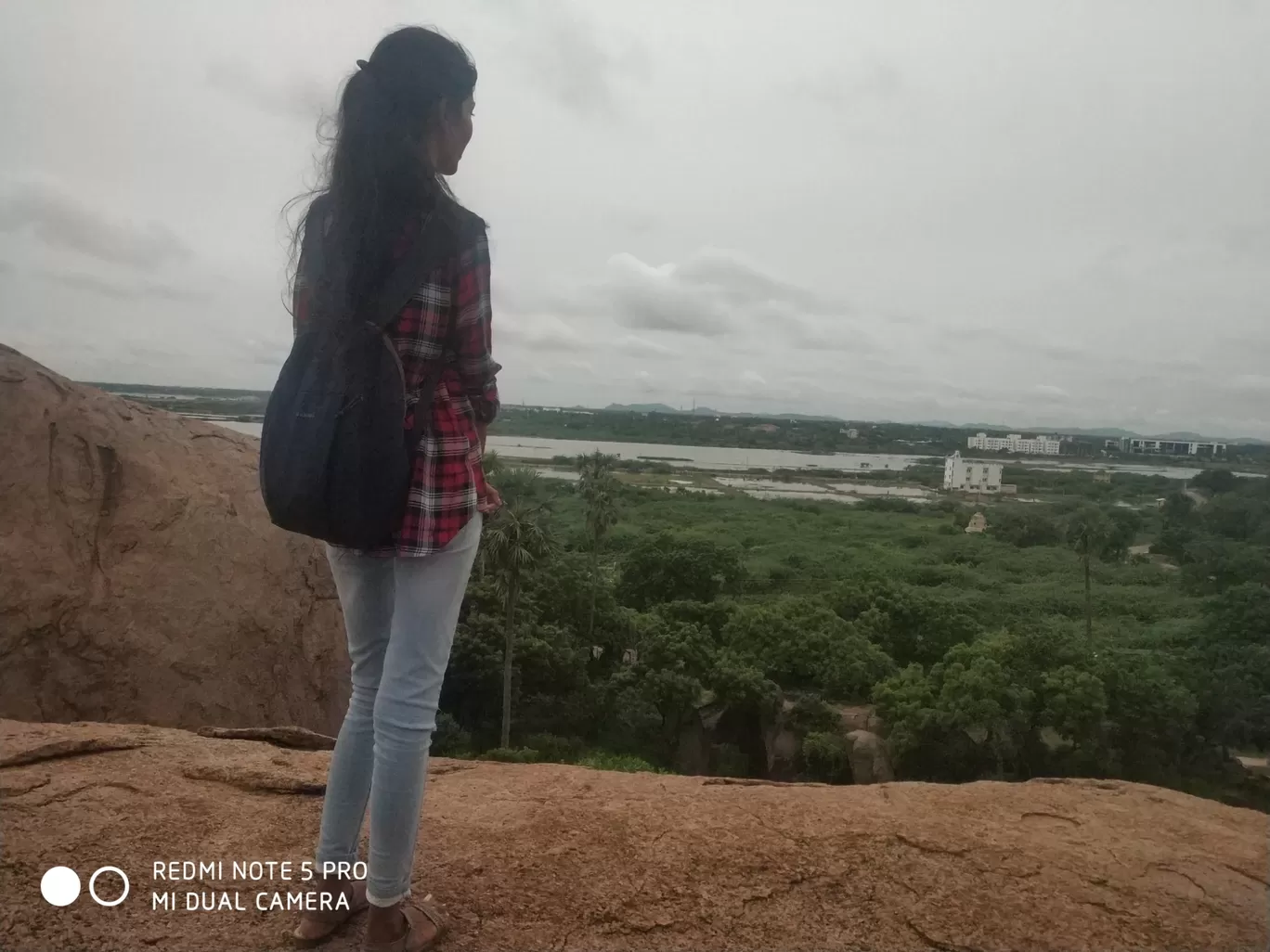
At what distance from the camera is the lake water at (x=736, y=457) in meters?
10.9

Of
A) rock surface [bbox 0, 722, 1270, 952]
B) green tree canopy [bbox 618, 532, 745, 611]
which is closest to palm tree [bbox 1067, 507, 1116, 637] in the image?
green tree canopy [bbox 618, 532, 745, 611]

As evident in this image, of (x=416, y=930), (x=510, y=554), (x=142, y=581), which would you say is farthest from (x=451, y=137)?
(x=510, y=554)

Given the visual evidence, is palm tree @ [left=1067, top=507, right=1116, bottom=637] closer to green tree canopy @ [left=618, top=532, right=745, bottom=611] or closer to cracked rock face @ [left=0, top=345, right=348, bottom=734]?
green tree canopy @ [left=618, top=532, right=745, bottom=611]

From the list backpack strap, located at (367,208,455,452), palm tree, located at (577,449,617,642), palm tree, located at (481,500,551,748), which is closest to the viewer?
backpack strap, located at (367,208,455,452)

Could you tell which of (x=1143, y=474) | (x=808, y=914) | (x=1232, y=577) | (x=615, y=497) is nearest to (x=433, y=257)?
(x=808, y=914)

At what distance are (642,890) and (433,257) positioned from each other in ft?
4.78

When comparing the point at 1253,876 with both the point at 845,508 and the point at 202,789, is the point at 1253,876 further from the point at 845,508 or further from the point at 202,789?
the point at 845,508

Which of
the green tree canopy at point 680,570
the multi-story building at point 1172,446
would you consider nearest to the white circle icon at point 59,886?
the multi-story building at point 1172,446

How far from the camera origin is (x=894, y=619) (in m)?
21.3

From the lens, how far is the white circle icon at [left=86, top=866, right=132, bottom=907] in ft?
5.66

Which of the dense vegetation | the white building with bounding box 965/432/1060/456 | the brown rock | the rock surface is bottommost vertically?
the brown rock

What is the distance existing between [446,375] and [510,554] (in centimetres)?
1483

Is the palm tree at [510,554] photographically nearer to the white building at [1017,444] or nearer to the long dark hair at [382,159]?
the white building at [1017,444]

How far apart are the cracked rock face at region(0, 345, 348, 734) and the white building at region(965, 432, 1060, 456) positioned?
1640 cm
